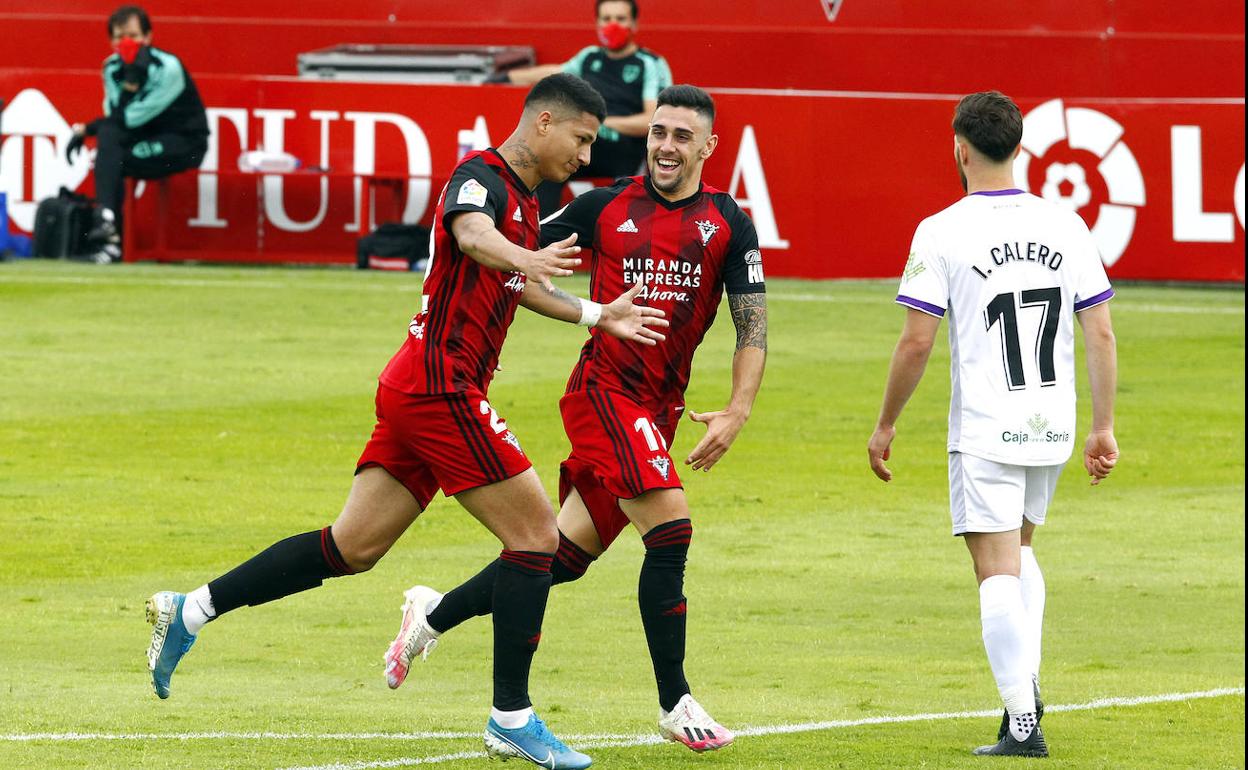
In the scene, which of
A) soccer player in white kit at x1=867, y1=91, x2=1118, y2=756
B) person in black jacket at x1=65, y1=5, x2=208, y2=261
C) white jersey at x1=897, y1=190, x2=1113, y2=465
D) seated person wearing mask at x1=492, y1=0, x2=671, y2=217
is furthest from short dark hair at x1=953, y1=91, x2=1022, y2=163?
person in black jacket at x1=65, y1=5, x2=208, y2=261

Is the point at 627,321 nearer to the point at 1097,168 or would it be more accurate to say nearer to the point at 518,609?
the point at 518,609

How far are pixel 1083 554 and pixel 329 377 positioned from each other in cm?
731

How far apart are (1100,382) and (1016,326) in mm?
327

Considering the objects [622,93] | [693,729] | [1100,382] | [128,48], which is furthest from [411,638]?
[128,48]

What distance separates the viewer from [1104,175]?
2078cm

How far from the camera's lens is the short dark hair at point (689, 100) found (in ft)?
23.8

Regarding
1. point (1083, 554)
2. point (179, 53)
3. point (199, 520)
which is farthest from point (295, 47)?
point (1083, 554)

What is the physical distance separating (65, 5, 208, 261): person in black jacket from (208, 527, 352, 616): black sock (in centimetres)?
1474

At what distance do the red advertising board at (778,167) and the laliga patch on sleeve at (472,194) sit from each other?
14.7m

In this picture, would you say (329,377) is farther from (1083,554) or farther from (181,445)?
(1083,554)

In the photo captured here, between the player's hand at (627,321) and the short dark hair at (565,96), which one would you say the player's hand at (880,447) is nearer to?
the player's hand at (627,321)

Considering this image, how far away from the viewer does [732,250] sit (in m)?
7.29

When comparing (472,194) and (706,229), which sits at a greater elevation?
(472,194)

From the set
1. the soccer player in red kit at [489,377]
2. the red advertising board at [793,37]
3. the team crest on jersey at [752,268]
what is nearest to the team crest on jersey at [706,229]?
the team crest on jersey at [752,268]
